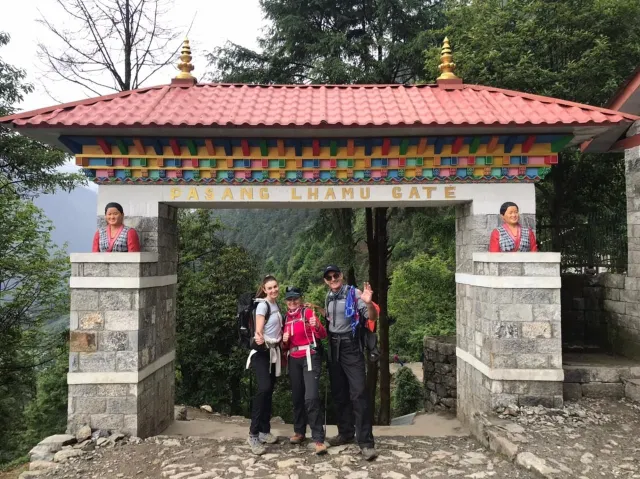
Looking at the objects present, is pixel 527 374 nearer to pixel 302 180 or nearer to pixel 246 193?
pixel 302 180

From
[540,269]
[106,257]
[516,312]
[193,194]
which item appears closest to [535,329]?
[516,312]

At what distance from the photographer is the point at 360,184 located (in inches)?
238

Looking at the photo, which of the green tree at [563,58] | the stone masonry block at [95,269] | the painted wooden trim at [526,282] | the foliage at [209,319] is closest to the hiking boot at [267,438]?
the stone masonry block at [95,269]

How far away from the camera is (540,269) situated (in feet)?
18.6

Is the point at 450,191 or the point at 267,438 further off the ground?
the point at 450,191

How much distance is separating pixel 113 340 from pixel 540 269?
5216mm

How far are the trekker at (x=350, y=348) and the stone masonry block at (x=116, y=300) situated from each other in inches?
95.9

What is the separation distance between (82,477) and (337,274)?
3199mm

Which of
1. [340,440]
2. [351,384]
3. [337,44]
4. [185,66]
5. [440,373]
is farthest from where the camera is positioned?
[337,44]

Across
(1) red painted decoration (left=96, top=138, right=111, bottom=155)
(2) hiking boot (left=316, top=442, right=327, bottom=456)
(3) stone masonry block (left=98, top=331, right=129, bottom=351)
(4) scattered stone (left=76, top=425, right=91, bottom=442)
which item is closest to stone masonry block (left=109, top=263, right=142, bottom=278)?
(3) stone masonry block (left=98, top=331, right=129, bottom=351)

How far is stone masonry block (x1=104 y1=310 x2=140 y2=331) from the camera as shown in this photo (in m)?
5.55

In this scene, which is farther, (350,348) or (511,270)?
(511,270)

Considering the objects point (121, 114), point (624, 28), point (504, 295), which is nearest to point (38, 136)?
point (121, 114)

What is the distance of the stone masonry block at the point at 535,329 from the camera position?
223 inches
